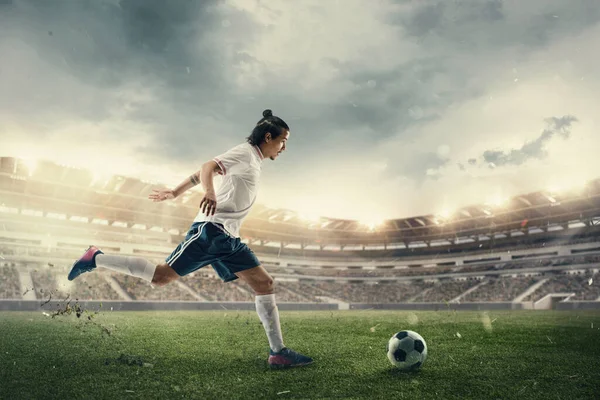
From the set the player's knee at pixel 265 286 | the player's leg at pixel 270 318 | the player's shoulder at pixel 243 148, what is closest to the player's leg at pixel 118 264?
the player's leg at pixel 270 318

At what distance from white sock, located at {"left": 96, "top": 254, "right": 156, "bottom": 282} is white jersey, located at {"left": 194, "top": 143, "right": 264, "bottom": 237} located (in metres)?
0.66

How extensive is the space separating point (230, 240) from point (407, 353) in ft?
6.49

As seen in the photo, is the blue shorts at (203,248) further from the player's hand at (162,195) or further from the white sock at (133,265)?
the player's hand at (162,195)

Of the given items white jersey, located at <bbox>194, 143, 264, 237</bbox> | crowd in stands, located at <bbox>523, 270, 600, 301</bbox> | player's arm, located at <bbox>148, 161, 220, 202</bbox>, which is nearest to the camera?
player's arm, located at <bbox>148, 161, 220, 202</bbox>

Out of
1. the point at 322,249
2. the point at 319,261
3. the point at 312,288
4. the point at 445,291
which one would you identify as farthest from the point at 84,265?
the point at 319,261

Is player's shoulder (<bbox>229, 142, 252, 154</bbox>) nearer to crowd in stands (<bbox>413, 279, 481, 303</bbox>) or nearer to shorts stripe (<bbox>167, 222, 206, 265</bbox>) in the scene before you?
shorts stripe (<bbox>167, 222, 206, 265</bbox>)

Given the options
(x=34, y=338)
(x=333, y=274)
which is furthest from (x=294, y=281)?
(x=34, y=338)

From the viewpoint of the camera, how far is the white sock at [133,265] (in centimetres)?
386

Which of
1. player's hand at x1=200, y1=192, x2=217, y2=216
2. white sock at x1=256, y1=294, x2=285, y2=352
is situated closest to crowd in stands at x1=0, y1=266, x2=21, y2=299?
white sock at x1=256, y1=294, x2=285, y2=352

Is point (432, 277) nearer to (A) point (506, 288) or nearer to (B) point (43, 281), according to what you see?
(A) point (506, 288)

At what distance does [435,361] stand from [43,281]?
29.7m

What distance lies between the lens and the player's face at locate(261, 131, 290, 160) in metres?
4.05

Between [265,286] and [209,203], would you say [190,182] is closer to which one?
[209,203]

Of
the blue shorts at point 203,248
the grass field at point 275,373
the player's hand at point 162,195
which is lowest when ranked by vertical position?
the grass field at point 275,373
